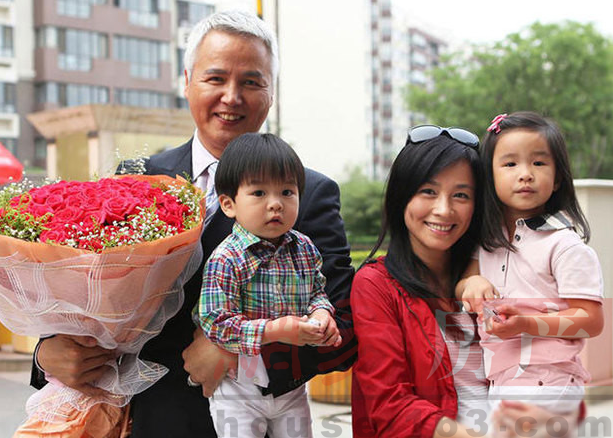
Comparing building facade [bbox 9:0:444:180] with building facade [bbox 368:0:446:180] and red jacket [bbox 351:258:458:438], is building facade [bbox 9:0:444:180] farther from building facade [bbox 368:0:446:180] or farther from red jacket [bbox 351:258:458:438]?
red jacket [bbox 351:258:458:438]

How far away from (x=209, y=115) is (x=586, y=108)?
Result: 68.7 ft

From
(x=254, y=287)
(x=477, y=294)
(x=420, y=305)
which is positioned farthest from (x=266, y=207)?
(x=477, y=294)

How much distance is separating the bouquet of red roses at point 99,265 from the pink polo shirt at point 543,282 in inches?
30.7

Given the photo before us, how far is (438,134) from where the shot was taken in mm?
1898

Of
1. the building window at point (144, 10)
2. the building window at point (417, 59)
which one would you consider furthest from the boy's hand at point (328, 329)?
the building window at point (417, 59)

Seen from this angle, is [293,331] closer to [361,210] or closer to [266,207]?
[266,207]

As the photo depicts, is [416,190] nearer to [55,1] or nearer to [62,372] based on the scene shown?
[62,372]

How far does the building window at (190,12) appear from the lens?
25672 mm

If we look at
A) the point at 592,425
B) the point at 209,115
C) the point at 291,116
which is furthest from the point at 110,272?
the point at 291,116

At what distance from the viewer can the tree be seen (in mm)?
21656

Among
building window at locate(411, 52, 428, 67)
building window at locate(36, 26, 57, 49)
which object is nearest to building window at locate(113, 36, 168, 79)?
building window at locate(36, 26, 57, 49)

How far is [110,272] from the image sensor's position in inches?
67.8

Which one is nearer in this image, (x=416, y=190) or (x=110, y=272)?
(x=110, y=272)

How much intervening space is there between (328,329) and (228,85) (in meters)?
0.81
